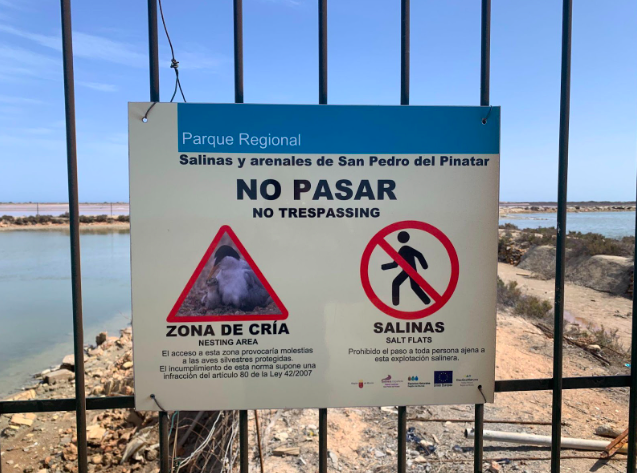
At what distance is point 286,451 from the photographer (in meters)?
3.96

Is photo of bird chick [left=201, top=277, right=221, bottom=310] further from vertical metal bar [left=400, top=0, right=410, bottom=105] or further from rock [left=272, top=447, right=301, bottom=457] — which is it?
rock [left=272, top=447, right=301, bottom=457]

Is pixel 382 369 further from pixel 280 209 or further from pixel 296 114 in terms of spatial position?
pixel 296 114

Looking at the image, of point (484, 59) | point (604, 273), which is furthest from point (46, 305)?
point (604, 273)

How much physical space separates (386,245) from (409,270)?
159mm

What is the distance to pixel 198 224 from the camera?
1.62 metres

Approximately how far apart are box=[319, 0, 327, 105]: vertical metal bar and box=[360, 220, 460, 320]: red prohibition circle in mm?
630

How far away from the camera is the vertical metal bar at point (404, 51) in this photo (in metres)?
1.64

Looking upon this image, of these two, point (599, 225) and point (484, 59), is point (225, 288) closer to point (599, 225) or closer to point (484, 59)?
point (484, 59)

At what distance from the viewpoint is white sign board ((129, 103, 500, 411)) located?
1614mm

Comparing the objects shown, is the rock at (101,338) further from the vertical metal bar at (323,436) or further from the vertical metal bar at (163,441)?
the vertical metal bar at (323,436)

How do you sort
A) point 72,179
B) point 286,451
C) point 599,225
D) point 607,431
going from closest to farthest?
1. point 72,179
2. point 286,451
3. point 607,431
4. point 599,225

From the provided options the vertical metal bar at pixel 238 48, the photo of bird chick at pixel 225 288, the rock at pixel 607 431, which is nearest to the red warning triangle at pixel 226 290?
the photo of bird chick at pixel 225 288

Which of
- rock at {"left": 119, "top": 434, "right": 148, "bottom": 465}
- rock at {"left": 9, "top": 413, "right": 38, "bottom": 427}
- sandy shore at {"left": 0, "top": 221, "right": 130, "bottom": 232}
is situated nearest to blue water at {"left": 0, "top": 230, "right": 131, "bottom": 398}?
rock at {"left": 9, "top": 413, "right": 38, "bottom": 427}

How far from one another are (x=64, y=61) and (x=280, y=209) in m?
1.06
